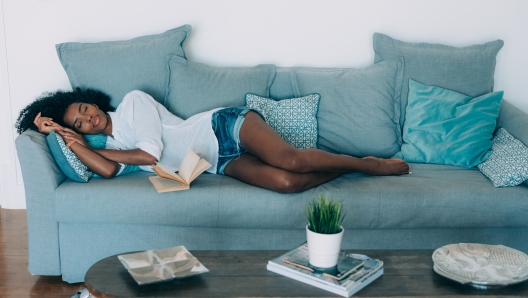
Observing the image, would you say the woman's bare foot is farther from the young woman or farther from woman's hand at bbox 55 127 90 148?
woman's hand at bbox 55 127 90 148

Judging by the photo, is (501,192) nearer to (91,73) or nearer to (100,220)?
(100,220)

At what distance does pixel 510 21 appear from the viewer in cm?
332

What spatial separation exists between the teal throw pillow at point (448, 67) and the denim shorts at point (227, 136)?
95 cm

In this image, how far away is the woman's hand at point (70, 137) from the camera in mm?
2516

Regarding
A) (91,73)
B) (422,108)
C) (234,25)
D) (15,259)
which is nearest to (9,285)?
(15,259)

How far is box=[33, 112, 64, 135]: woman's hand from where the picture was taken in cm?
254

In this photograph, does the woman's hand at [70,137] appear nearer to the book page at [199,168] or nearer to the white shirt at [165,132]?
the white shirt at [165,132]

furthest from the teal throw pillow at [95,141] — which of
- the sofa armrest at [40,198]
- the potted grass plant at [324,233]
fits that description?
the potted grass plant at [324,233]

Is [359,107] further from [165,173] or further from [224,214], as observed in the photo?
[165,173]

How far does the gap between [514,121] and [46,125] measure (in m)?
2.40

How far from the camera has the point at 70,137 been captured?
253 cm

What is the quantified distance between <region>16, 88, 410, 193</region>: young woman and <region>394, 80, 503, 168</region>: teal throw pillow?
10.8 inches

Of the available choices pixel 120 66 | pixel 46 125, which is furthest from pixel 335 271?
pixel 120 66

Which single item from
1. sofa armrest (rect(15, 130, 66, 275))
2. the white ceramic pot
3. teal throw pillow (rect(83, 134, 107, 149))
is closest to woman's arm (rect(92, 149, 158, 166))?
teal throw pillow (rect(83, 134, 107, 149))
